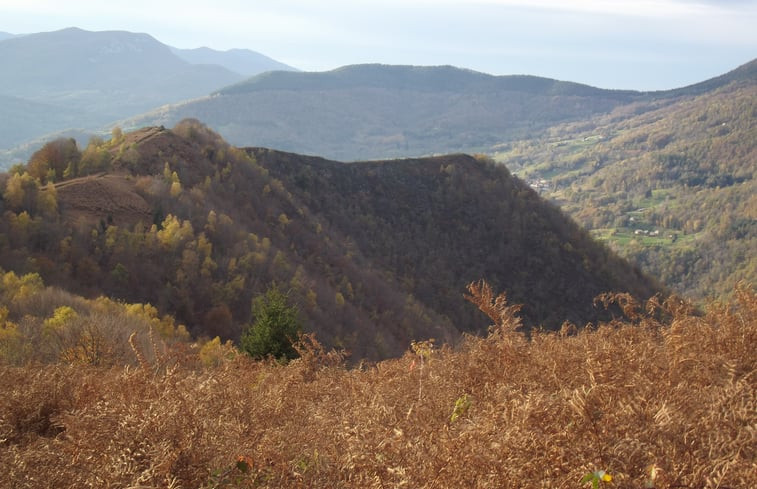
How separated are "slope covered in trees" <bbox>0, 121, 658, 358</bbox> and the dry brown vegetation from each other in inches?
708

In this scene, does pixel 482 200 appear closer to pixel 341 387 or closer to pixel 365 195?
pixel 365 195

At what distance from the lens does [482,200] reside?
54.6m

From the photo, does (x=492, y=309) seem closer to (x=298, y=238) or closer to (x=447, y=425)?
(x=447, y=425)

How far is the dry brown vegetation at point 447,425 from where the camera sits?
3283 mm

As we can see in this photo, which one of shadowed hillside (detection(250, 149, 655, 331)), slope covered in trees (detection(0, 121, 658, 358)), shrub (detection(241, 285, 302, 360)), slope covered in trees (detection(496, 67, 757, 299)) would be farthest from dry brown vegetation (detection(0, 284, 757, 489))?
slope covered in trees (detection(496, 67, 757, 299))

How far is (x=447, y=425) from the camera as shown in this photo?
169 inches

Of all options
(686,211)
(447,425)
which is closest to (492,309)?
(447,425)

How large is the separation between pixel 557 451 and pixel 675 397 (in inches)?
56.8

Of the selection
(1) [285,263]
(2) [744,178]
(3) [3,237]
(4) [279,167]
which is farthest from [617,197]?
(3) [3,237]

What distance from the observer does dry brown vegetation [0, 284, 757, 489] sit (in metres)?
3.28

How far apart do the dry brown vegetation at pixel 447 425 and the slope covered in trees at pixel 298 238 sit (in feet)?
59.0

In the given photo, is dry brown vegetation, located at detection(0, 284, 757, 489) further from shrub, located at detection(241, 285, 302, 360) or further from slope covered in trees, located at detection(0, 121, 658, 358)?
slope covered in trees, located at detection(0, 121, 658, 358)

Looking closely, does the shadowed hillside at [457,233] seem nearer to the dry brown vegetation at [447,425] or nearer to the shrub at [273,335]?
the shrub at [273,335]

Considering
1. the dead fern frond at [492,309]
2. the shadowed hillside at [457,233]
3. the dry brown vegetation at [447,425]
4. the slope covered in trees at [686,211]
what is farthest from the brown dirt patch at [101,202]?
the slope covered in trees at [686,211]
